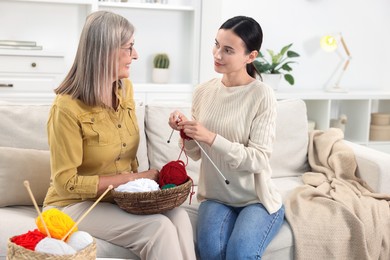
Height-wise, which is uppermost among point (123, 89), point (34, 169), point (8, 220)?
point (123, 89)

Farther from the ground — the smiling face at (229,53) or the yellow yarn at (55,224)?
the smiling face at (229,53)

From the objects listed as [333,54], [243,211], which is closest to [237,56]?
[243,211]

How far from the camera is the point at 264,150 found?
7.57 feet

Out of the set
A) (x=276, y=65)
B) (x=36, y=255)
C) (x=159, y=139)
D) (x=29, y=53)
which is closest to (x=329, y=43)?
(x=276, y=65)

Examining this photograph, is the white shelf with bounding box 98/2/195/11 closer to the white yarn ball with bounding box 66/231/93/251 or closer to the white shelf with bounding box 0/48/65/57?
the white shelf with bounding box 0/48/65/57

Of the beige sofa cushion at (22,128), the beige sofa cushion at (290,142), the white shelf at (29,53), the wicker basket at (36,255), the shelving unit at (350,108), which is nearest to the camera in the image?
the wicker basket at (36,255)

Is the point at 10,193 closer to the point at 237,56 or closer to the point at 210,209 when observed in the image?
the point at 210,209

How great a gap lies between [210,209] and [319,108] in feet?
8.04

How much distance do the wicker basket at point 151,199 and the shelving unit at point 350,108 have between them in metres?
2.41

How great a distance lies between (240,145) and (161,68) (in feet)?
8.32

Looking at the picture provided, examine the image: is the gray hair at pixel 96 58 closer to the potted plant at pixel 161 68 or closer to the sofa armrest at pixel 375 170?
the sofa armrest at pixel 375 170

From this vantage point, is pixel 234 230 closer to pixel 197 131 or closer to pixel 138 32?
pixel 197 131

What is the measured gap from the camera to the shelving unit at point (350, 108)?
4543 millimetres

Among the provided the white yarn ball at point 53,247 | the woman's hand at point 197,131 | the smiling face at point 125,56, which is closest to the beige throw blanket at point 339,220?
the woman's hand at point 197,131
